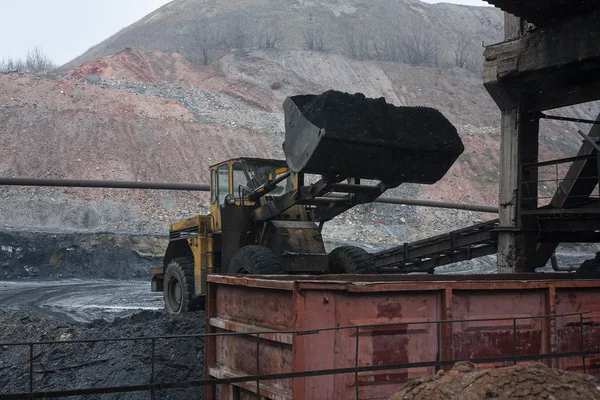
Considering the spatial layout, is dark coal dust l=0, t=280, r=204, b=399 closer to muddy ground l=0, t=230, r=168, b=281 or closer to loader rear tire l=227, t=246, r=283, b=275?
loader rear tire l=227, t=246, r=283, b=275

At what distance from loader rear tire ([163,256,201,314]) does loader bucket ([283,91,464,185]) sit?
393 cm

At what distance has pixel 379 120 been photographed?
30.1ft

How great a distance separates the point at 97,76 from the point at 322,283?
156 ft

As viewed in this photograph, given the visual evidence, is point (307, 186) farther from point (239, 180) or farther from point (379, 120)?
point (239, 180)

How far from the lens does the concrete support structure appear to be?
Result: 10812 mm

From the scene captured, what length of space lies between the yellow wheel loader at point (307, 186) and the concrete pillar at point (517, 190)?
225 cm

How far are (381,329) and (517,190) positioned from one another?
744cm

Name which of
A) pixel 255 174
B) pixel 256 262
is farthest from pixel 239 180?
pixel 256 262

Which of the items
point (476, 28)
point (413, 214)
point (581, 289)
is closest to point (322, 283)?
point (581, 289)

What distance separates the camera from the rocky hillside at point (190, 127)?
1368 inches

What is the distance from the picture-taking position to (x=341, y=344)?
16.0 feet

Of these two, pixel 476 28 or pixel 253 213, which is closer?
pixel 253 213

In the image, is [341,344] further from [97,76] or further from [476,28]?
[476,28]

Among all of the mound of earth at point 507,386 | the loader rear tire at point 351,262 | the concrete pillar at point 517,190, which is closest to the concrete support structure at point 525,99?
the concrete pillar at point 517,190
